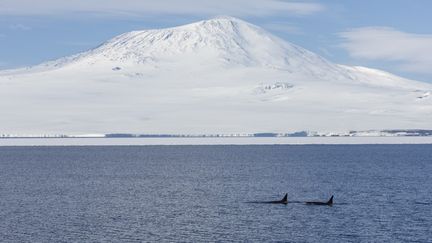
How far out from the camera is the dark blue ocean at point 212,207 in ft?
206

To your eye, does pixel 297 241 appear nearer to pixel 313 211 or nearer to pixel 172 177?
pixel 313 211

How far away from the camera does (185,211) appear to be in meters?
75.3

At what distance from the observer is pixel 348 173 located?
4894 inches

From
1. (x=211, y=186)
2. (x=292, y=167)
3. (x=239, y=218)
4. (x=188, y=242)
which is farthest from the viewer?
(x=292, y=167)

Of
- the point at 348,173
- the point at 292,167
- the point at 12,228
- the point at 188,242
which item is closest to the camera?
the point at 188,242

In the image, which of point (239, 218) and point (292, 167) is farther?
point (292, 167)

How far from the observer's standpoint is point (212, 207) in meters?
78.1

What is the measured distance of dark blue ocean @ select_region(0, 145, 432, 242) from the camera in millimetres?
62938

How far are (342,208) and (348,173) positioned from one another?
47.4 meters

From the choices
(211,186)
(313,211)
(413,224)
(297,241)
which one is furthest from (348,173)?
(297,241)

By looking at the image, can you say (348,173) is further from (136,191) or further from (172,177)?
(136,191)

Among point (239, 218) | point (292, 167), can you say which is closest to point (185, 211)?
point (239, 218)

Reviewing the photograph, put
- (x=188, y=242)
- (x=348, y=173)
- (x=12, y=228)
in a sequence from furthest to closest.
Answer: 1. (x=348, y=173)
2. (x=12, y=228)
3. (x=188, y=242)

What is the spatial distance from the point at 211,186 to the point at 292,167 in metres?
43.0
